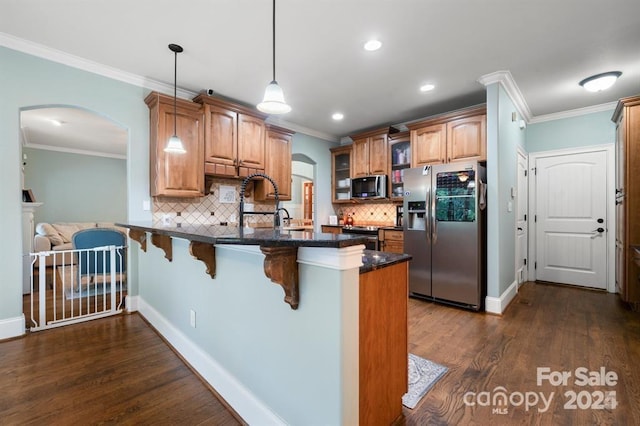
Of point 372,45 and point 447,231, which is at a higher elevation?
point 372,45

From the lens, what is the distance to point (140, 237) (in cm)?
308

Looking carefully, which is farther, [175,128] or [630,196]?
[630,196]

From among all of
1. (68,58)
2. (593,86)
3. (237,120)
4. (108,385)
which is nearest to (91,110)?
(68,58)

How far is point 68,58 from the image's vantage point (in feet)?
9.09

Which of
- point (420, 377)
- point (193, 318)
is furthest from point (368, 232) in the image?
point (193, 318)

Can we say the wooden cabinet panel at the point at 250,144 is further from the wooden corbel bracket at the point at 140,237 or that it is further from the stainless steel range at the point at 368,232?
the stainless steel range at the point at 368,232

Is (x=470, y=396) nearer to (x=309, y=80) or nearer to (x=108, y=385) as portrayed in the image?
(x=108, y=385)

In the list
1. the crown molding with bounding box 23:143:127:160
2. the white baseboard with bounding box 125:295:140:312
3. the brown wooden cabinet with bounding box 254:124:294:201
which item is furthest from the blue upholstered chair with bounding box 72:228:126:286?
the crown molding with bounding box 23:143:127:160

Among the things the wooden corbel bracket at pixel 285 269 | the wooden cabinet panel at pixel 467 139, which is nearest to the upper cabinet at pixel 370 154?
the wooden cabinet panel at pixel 467 139

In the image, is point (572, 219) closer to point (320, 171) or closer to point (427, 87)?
point (427, 87)

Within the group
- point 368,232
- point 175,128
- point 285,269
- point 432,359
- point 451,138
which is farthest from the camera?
point 368,232

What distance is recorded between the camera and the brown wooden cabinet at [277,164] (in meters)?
4.17

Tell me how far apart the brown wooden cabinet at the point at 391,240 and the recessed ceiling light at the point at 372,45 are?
100 inches

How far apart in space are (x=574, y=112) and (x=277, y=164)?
4476 millimetres
